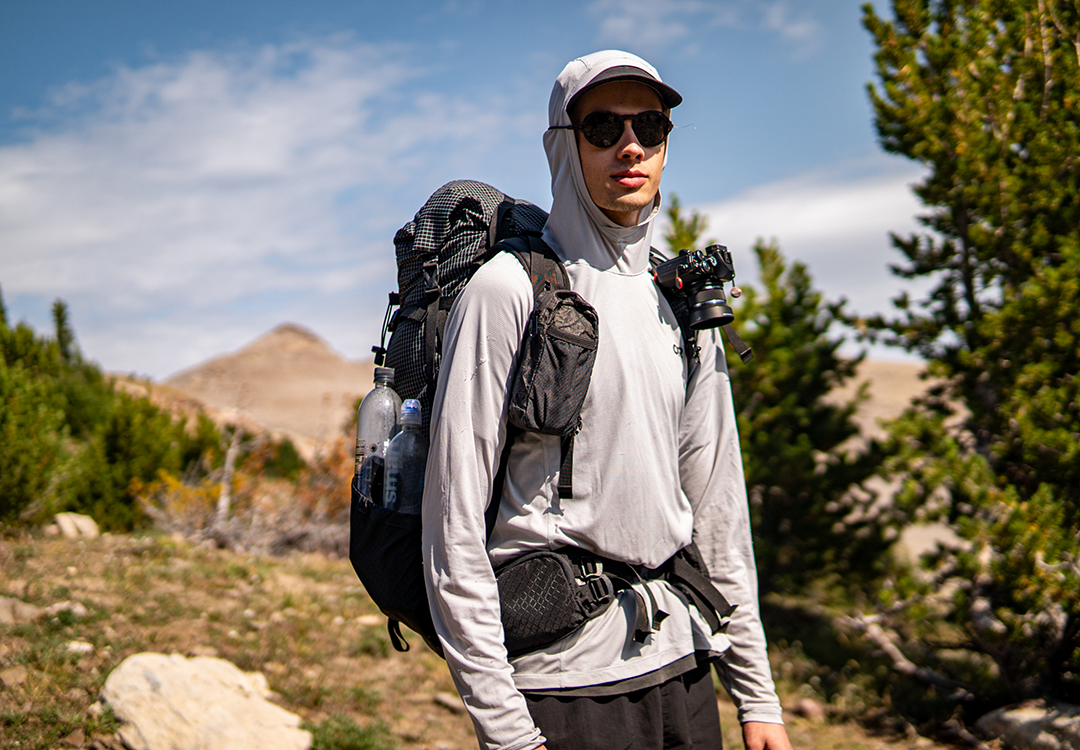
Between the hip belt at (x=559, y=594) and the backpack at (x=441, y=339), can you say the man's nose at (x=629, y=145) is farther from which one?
the hip belt at (x=559, y=594)

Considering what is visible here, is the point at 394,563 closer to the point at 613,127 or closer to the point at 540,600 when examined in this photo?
the point at 540,600

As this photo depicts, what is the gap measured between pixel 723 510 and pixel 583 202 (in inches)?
35.9

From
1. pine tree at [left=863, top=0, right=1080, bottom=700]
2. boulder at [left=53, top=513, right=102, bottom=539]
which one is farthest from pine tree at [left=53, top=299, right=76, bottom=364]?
pine tree at [left=863, top=0, right=1080, bottom=700]

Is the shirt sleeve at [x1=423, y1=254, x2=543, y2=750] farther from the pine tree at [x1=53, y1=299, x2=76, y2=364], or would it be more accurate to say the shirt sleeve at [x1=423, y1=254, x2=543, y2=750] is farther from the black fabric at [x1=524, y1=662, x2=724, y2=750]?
the pine tree at [x1=53, y1=299, x2=76, y2=364]

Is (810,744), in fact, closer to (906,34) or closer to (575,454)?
(575,454)

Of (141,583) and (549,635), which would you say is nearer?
(549,635)

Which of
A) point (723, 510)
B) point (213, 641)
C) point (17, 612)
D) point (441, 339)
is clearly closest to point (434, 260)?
point (441, 339)

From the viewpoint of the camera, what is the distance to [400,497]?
6.23 feet

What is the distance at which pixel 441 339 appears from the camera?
1961mm

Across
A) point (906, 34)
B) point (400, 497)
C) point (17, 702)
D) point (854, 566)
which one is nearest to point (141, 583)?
→ point (17, 702)

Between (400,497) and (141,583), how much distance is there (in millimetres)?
5011

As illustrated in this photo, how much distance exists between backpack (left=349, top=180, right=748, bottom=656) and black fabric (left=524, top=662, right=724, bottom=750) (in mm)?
→ 303

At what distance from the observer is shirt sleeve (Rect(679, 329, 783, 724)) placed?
2.10 metres

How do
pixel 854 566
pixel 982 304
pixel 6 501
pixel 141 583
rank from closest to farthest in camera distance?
pixel 141 583
pixel 982 304
pixel 6 501
pixel 854 566
